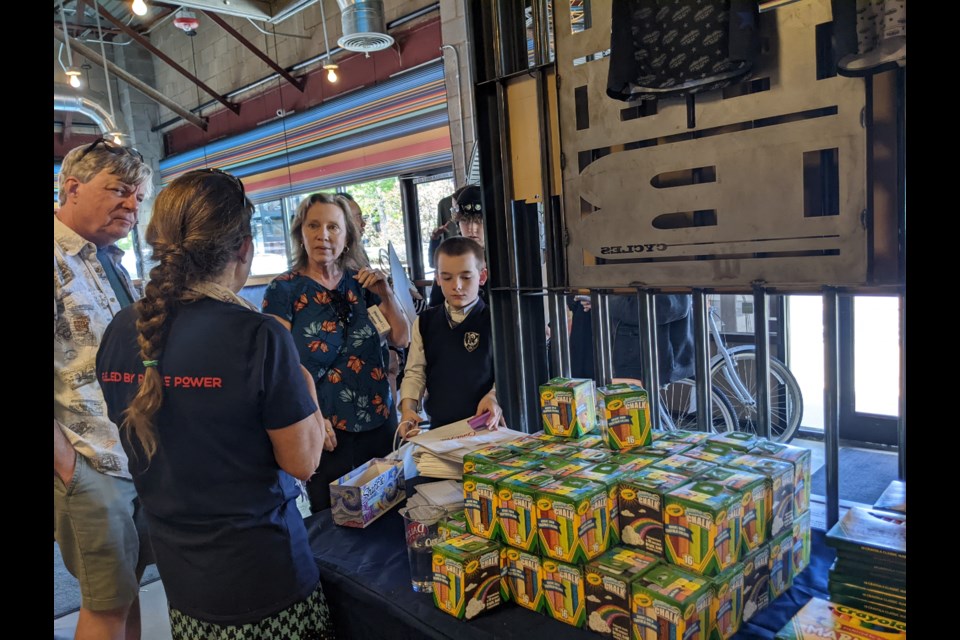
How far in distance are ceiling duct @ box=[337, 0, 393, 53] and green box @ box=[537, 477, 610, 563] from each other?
3844mm

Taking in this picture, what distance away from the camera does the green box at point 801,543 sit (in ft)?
4.13

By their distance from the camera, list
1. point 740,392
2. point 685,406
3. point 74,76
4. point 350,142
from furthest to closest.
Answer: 1. point 350,142
2. point 74,76
3. point 685,406
4. point 740,392

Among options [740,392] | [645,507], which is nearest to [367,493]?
[645,507]

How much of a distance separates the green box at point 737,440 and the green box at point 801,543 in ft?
0.53

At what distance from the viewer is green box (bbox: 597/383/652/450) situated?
144 cm

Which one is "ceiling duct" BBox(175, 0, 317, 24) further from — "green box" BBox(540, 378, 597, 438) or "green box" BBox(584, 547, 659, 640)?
"green box" BBox(584, 547, 659, 640)

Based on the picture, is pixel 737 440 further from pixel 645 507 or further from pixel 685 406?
pixel 685 406

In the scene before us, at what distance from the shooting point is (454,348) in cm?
231

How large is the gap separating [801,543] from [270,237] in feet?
26.4

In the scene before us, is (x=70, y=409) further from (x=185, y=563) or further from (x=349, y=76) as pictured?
(x=349, y=76)

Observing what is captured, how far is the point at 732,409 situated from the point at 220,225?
349cm

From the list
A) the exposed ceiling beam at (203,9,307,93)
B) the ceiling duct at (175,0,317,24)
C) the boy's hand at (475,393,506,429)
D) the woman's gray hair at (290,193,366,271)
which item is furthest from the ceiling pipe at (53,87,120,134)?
the boy's hand at (475,393,506,429)

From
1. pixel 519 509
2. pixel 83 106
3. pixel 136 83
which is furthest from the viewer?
pixel 136 83

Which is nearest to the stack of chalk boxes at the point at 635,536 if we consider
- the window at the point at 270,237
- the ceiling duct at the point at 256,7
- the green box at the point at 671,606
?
the green box at the point at 671,606
